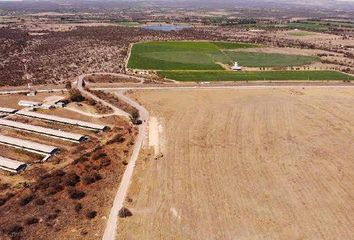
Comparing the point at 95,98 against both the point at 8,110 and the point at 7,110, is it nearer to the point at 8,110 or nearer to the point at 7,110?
the point at 8,110

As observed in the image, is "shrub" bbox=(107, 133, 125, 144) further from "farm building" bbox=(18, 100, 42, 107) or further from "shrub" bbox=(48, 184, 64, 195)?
"farm building" bbox=(18, 100, 42, 107)

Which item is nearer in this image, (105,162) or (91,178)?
(91,178)

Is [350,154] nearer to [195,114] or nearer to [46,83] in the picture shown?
[195,114]

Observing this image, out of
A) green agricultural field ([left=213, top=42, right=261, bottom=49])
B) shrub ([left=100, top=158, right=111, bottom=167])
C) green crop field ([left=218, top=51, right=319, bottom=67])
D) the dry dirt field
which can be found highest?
shrub ([left=100, top=158, right=111, bottom=167])

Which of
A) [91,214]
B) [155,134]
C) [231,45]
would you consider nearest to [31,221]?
[91,214]

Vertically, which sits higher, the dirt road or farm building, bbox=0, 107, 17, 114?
farm building, bbox=0, 107, 17, 114

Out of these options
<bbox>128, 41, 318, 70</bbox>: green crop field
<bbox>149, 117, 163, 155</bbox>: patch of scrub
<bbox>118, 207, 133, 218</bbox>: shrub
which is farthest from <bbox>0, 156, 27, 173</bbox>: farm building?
<bbox>128, 41, 318, 70</bbox>: green crop field

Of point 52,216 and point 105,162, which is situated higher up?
point 52,216
